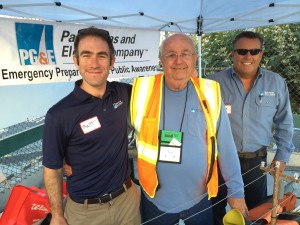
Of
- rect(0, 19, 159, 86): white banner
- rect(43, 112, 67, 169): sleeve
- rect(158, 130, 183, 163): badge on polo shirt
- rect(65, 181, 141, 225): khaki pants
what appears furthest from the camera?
rect(0, 19, 159, 86): white banner

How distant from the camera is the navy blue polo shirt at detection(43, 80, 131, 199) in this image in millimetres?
1720

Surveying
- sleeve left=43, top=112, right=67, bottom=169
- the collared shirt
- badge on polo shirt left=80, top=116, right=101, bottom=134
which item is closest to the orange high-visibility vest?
badge on polo shirt left=80, top=116, right=101, bottom=134

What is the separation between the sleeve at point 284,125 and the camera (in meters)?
2.57

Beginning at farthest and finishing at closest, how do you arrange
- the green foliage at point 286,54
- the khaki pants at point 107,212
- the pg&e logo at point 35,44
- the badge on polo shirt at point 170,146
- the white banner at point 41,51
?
the green foliage at point 286,54 < the pg&e logo at point 35,44 < the white banner at point 41,51 < the khaki pants at point 107,212 < the badge on polo shirt at point 170,146

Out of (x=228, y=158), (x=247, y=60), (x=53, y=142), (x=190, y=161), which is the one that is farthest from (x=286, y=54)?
(x=53, y=142)

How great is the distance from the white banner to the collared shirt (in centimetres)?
223

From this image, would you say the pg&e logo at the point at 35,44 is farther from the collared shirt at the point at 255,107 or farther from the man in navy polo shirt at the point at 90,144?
the collared shirt at the point at 255,107

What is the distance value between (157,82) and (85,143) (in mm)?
599

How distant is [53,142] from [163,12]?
3240 mm

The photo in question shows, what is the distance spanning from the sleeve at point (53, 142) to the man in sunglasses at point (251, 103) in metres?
1.39

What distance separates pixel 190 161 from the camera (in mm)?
1813

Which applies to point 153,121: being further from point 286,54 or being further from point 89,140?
point 286,54

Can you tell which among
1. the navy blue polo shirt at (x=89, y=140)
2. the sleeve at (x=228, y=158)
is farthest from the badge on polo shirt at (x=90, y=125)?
the sleeve at (x=228, y=158)

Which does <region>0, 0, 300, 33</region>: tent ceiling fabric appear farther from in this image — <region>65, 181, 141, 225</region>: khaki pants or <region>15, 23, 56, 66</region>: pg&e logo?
<region>65, 181, 141, 225</region>: khaki pants
